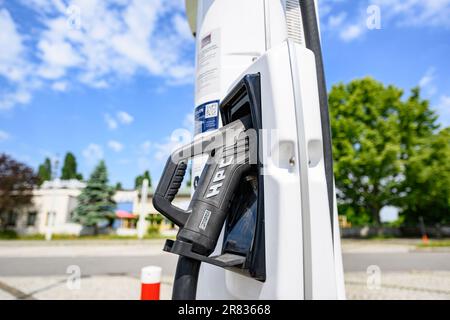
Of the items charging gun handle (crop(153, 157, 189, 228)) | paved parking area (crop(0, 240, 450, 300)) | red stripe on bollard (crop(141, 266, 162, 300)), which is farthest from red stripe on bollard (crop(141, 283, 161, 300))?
paved parking area (crop(0, 240, 450, 300))

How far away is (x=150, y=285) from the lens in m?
1.42

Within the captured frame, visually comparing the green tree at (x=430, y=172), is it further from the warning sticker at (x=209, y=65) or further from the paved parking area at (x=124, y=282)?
the warning sticker at (x=209, y=65)

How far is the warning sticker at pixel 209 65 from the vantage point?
130 centimetres

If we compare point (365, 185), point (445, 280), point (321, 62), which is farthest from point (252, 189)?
point (365, 185)

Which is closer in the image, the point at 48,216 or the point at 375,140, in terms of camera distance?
the point at 375,140

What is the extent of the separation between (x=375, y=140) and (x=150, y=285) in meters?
18.8

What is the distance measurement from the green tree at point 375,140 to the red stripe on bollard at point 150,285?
57.8ft

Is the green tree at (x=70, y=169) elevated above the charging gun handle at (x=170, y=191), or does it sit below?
above

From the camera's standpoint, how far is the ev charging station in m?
0.77

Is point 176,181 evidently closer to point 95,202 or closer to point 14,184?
point 95,202

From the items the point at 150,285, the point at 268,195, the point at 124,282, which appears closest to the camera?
the point at 268,195

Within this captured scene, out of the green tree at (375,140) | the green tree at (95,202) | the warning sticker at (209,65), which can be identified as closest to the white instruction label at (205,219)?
the warning sticker at (209,65)

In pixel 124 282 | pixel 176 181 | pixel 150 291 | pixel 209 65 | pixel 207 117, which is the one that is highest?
pixel 209 65

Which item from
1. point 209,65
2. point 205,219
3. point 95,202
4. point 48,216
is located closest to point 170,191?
point 205,219
